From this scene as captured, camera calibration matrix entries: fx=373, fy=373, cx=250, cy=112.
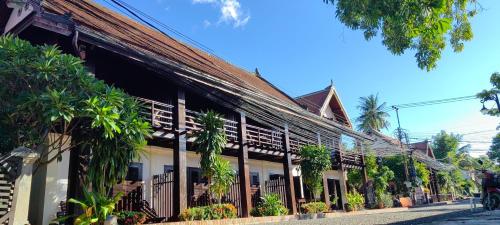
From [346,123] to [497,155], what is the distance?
47.7 meters

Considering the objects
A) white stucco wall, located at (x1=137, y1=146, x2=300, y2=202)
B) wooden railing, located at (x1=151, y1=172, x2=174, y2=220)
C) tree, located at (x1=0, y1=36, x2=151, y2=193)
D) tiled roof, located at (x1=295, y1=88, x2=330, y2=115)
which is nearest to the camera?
tree, located at (x1=0, y1=36, x2=151, y2=193)

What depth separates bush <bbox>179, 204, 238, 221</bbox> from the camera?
10031 mm

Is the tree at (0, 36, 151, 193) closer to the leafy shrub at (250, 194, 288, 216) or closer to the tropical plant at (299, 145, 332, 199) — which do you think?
the leafy shrub at (250, 194, 288, 216)

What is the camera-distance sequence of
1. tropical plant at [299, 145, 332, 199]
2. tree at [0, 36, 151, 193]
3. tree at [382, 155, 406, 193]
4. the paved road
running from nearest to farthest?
1. tree at [0, 36, 151, 193]
2. the paved road
3. tropical plant at [299, 145, 332, 199]
4. tree at [382, 155, 406, 193]

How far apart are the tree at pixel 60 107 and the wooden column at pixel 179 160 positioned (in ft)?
9.93

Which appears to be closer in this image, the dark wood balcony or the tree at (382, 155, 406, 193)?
the dark wood balcony

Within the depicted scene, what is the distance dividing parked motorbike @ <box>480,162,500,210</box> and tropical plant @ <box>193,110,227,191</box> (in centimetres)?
864

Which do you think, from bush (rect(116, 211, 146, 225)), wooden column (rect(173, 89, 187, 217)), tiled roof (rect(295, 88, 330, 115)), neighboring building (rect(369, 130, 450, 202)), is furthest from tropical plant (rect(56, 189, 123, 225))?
tiled roof (rect(295, 88, 330, 115))

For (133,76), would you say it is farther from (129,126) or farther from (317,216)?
(317,216)

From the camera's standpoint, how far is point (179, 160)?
11086mm

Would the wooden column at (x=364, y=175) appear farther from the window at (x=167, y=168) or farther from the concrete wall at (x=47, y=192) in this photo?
the concrete wall at (x=47, y=192)

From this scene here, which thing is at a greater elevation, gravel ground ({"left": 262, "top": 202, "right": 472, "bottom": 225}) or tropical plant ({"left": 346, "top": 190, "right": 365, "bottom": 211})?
tropical plant ({"left": 346, "top": 190, "right": 365, "bottom": 211})

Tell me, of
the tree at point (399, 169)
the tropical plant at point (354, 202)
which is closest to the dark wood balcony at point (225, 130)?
the tropical plant at point (354, 202)

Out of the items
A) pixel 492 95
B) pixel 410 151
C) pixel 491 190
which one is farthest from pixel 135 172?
pixel 410 151
